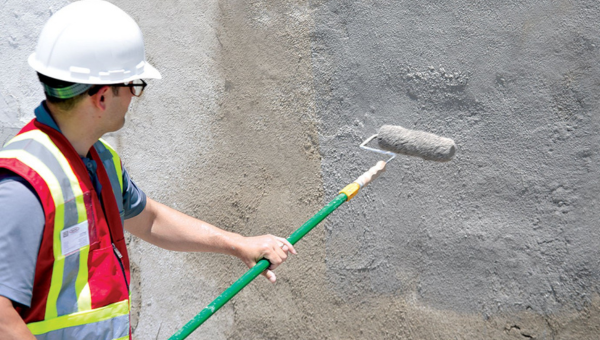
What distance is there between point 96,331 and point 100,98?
638mm

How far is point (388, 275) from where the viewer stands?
236cm

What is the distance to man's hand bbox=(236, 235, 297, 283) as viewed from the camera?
1.70m

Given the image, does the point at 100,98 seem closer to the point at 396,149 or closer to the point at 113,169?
the point at 113,169

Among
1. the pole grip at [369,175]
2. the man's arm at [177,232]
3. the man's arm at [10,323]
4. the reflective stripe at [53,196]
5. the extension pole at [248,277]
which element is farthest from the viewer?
the pole grip at [369,175]

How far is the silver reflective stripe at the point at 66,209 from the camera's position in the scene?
1318mm

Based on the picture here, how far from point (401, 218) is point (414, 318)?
454 millimetres

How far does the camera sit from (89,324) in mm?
1380

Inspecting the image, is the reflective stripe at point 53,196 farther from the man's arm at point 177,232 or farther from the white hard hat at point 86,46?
the man's arm at point 177,232

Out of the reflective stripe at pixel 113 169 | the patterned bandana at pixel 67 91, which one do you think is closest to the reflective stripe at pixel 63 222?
the patterned bandana at pixel 67 91

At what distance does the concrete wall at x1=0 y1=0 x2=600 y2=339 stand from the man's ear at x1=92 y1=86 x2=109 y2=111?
1.21 m

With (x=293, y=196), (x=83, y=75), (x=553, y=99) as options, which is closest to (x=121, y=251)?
(x=83, y=75)

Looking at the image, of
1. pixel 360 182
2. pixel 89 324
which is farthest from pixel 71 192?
pixel 360 182

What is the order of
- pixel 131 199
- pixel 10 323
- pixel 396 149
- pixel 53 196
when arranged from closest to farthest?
1. pixel 10 323
2. pixel 53 196
3. pixel 131 199
4. pixel 396 149

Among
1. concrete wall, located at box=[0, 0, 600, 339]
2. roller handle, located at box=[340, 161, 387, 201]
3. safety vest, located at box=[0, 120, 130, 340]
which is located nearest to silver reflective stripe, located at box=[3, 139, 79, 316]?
safety vest, located at box=[0, 120, 130, 340]
